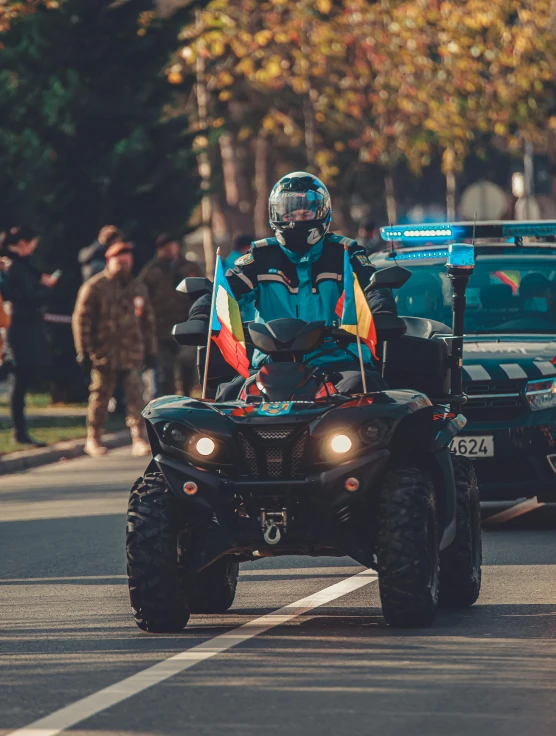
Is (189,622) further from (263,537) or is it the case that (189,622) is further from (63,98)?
(63,98)

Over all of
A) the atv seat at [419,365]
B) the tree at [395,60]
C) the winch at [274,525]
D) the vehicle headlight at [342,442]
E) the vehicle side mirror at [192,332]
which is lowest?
the winch at [274,525]

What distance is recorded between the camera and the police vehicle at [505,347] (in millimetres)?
11930

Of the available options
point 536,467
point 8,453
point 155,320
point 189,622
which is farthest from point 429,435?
point 155,320

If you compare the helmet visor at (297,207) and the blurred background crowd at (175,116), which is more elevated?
the blurred background crowd at (175,116)

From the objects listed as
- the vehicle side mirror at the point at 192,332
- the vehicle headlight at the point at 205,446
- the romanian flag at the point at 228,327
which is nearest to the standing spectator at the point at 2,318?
the vehicle side mirror at the point at 192,332

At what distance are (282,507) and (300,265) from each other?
4.28 ft

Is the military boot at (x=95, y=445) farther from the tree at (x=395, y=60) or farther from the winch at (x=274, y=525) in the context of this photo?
the tree at (x=395, y=60)

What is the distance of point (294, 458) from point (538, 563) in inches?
110

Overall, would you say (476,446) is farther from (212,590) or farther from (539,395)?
(212,590)

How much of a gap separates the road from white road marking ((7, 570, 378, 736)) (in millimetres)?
33

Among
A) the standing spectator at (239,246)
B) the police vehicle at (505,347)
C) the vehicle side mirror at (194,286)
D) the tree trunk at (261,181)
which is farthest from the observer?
the tree trunk at (261,181)

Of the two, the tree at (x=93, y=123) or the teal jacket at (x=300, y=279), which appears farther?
the tree at (x=93, y=123)

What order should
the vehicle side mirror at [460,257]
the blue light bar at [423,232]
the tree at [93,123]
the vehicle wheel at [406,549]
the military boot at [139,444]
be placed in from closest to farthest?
the vehicle wheel at [406,549]
the vehicle side mirror at [460,257]
the blue light bar at [423,232]
the military boot at [139,444]
the tree at [93,123]

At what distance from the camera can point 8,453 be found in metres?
18.3
